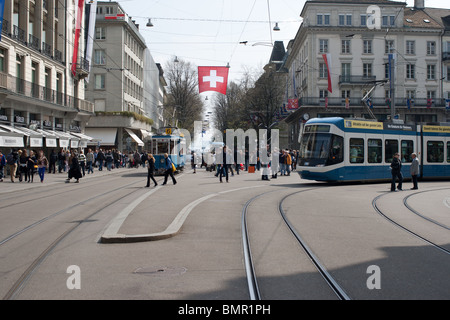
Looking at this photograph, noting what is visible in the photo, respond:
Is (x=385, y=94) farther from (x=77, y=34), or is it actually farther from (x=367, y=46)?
(x=77, y=34)

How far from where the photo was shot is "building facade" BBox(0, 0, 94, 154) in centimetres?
2923

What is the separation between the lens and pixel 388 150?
23859mm

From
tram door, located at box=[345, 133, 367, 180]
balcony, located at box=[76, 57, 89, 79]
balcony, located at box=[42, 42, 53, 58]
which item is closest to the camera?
tram door, located at box=[345, 133, 367, 180]

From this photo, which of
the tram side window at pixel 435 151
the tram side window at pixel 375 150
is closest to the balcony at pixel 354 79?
the tram side window at pixel 435 151

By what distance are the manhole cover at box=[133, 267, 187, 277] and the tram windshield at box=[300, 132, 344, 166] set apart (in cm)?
1581

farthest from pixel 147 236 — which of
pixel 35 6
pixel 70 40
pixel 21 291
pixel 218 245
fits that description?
pixel 70 40

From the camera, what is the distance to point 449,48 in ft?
197

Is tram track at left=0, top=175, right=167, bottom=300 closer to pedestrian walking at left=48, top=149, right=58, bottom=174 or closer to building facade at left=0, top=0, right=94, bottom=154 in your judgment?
building facade at left=0, top=0, right=94, bottom=154

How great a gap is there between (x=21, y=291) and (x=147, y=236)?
3.19 meters

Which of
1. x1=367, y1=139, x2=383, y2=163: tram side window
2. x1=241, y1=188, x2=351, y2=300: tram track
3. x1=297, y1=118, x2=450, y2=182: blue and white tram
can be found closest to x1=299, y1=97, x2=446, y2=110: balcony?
x1=297, y1=118, x2=450, y2=182: blue and white tram

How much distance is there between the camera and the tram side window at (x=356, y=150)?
2197 centimetres

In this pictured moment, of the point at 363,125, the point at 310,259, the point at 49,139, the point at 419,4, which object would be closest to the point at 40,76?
the point at 49,139

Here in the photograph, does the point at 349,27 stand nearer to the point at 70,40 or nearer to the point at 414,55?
the point at 414,55

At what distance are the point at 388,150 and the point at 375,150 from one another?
1.13 m
